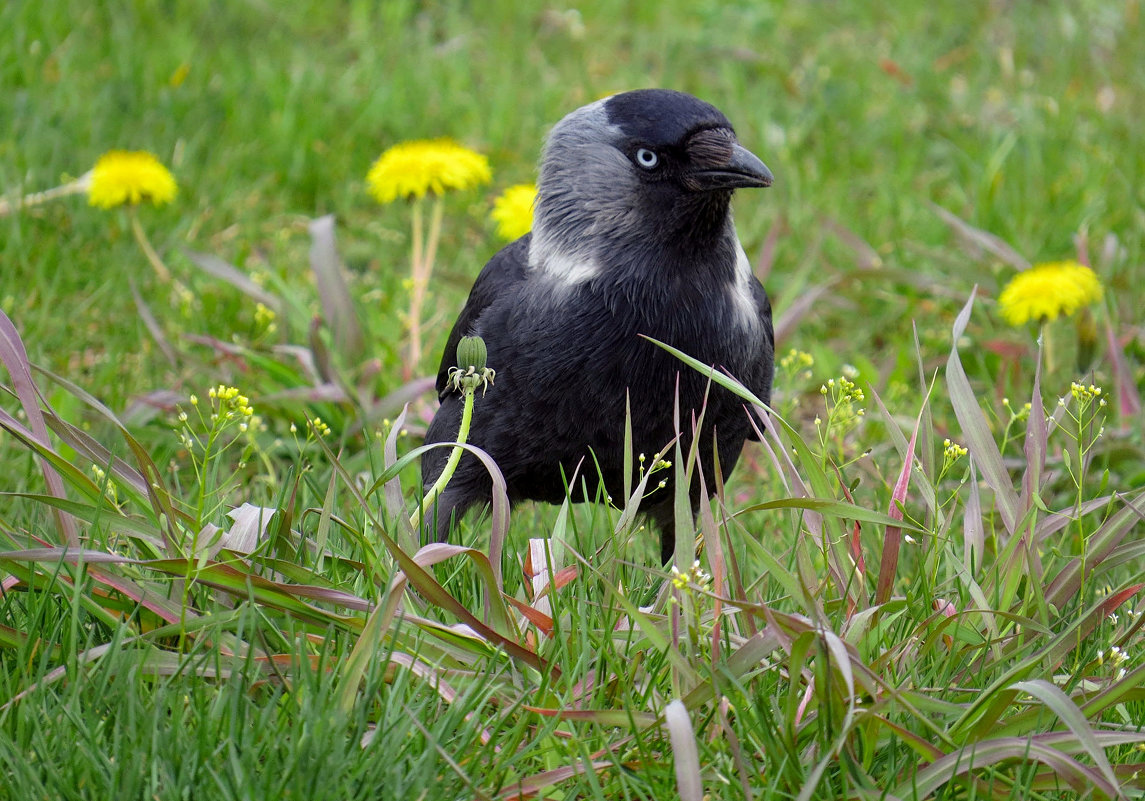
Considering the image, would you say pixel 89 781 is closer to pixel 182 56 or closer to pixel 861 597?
pixel 861 597

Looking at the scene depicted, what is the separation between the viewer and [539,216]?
3.57m

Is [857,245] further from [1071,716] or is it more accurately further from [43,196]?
[1071,716]

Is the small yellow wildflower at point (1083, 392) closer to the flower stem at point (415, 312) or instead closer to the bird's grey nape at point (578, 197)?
the bird's grey nape at point (578, 197)

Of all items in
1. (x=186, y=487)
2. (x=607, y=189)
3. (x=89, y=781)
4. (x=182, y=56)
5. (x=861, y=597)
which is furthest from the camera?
(x=182, y=56)

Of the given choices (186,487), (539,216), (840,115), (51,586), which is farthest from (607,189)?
(840,115)

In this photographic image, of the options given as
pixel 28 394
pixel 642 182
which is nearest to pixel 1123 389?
pixel 642 182

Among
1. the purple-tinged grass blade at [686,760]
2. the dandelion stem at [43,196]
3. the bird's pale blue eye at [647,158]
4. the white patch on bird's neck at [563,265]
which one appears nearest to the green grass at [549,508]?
the purple-tinged grass blade at [686,760]

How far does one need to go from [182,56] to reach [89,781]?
187 inches

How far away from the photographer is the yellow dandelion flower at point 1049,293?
4.10 m

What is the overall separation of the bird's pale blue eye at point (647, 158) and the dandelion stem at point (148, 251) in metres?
1.97

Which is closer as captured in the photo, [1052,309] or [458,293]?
[1052,309]

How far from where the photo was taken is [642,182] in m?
3.30

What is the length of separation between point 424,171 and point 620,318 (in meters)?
1.37

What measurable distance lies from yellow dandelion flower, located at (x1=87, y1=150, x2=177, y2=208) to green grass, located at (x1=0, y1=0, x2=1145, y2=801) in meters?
0.35
